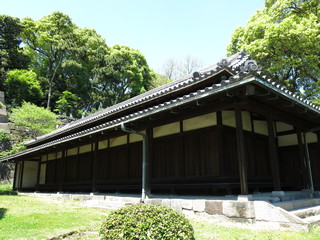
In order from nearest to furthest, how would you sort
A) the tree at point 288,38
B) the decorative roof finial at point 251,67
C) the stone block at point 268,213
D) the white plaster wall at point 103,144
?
the decorative roof finial at point 251,67 → the stone block at point 268,213 → the white plaster wall at point 103,144 → the tree at point 288,38

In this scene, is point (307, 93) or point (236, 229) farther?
point (307, 93)

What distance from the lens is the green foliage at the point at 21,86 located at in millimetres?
30156

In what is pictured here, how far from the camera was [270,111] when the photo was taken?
7035 mm

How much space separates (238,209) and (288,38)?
13370 mm

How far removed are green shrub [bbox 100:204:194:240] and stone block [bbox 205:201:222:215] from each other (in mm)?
2215

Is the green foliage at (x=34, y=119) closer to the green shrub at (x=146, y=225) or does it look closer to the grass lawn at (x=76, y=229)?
the grass lawn at (x=76, y=229)

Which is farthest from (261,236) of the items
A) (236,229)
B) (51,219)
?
(51,219)

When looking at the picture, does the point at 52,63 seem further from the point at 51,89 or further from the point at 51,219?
the point at 51,219

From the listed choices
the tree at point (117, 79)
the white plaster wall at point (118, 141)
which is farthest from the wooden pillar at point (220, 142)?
the tree at point (117, 79)

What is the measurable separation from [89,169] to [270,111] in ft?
28.1

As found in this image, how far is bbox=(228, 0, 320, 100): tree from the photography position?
48.9 feet

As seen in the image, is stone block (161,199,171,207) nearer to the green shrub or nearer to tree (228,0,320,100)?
the green shrub

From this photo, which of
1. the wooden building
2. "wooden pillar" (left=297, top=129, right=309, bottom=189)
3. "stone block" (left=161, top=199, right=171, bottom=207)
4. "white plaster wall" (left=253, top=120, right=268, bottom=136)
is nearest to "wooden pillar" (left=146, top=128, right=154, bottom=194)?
the wooden building

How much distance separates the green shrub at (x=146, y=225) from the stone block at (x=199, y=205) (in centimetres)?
240
